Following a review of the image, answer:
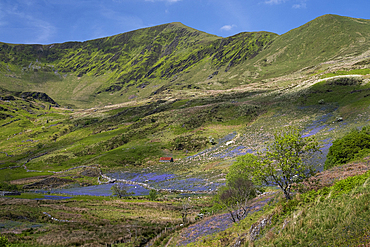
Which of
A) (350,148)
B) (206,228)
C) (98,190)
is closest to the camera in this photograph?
(206,228)

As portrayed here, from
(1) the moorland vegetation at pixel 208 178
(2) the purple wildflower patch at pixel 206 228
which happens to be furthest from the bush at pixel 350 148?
(2) the purple wildflower patch at pixel 206 228

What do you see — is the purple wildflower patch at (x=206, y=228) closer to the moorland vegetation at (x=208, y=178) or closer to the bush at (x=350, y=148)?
the moorland vegetation at (x=208, y=178)

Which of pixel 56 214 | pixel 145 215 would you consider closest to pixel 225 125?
pixel 145 215

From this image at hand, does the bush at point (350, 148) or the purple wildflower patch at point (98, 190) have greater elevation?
the bush at point (350, 148)

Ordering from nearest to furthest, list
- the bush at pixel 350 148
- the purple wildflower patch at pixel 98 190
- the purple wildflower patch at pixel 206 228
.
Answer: the purple wildflower patch at pixel 206 228 → the bush at pixel 350 148 → the purple wildflower patch at pixel 98 190

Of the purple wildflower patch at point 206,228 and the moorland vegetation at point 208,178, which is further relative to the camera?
the purple wildflower patch at point 206,228

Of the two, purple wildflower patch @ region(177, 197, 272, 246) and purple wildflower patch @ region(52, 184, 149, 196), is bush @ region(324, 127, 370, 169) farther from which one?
purple wildflower patch @ region(52, 184, 149, 196)

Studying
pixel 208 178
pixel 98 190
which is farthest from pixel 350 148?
pixel 98 190

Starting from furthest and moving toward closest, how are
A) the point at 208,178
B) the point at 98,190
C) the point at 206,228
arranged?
the point at 98,190 → the point at 208,178 → the point at 206,228

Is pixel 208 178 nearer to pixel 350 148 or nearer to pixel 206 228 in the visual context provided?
pixel 206 228

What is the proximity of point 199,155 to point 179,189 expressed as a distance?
104 ft

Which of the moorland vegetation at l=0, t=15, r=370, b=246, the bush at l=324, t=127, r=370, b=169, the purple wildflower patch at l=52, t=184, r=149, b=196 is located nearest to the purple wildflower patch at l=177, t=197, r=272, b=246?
the moorland vegetation at l=0, t=15, r=370, b=246

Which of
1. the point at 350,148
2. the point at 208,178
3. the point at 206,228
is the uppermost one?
the point at 350,148

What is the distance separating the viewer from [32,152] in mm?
159250
